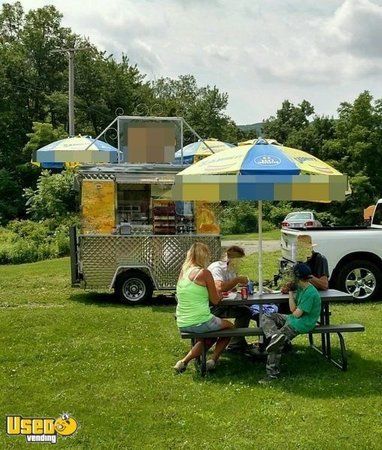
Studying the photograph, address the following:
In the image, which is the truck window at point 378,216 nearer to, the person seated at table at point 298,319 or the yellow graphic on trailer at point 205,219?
the yellow graphic on trailer at point 205,219

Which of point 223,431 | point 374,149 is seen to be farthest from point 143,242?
point 374,149

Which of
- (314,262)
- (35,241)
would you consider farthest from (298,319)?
(35,241)

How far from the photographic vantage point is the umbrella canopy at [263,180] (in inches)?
233

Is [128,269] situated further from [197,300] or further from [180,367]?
[197,300]

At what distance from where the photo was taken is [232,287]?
22.4 ft

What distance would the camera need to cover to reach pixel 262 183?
5906 mm

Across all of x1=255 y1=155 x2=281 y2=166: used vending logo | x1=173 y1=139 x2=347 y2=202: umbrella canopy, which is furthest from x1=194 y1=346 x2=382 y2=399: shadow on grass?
x1=255 y1=155 x2=281 y2=166: used vending logo

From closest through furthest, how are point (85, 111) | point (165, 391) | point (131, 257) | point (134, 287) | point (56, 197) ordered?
1. point (165, 391)
2. point (131, 257)
3. point (134, 287)
4. point (56, 197)
5. point (85, 111)

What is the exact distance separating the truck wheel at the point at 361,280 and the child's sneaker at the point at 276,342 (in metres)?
4.85

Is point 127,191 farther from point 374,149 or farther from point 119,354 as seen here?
point 374,149

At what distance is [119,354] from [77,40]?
43485 mm

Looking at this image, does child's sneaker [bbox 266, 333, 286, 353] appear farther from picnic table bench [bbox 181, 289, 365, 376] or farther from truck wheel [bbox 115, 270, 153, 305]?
truck wheel [bbox 115, 270, 153, 305]

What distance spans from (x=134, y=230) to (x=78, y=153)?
3.93 metres

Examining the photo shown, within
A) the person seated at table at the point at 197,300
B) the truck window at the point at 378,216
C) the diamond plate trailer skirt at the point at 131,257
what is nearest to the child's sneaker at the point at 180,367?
the person seated at table at the point at 197,300
